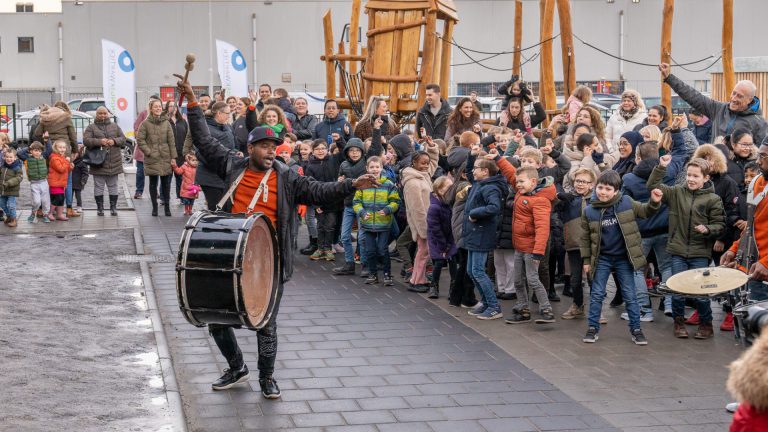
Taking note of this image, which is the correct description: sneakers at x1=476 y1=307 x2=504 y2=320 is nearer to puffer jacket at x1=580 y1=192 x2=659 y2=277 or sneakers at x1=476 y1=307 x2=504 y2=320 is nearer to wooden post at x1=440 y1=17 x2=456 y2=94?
puffer jacket at x1=580 y1=192 x2=659 y2=277

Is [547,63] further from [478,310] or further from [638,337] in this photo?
[638,337]

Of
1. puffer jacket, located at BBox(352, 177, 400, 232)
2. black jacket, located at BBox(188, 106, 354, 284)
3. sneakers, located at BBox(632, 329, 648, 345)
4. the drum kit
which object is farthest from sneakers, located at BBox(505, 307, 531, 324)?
black jacket, located at BBox(188, 106, 354, 284)

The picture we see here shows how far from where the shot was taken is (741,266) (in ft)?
29.7

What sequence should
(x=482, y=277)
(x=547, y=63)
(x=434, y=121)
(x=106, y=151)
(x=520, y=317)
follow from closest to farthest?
(x=520, y=317) < (x=482, y=277) < (x=434, y=121) < (x=547, y=63) < (x=106, y=151)

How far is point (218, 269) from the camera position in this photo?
719 centimetres

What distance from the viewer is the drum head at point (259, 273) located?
7.40 m

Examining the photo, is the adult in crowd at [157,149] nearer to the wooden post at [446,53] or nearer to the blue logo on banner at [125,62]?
the wooden post at [446,53]

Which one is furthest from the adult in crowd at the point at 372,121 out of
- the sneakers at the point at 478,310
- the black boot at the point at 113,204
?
the black boot at the point at 113,204

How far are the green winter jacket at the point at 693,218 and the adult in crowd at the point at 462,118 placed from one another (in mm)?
4881

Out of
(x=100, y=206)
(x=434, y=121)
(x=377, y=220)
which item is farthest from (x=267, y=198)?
(x=100, y=206)

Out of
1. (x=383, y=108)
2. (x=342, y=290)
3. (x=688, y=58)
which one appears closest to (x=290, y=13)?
(x=688, y=58)

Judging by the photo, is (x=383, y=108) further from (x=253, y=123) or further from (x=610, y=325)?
(x=610, y=325)

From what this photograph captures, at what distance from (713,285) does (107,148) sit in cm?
1227

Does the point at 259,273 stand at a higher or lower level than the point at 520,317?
higher
